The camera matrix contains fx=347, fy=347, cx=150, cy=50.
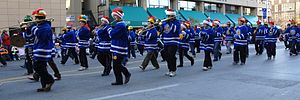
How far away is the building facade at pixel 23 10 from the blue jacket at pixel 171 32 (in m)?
16.8

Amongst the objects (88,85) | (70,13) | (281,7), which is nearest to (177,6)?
(70,13)

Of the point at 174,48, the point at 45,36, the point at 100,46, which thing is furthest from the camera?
the point at 100,46

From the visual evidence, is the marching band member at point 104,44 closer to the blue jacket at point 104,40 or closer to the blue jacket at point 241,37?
the blue jacket at point 104,40

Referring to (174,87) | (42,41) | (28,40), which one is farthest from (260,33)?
(42,41)

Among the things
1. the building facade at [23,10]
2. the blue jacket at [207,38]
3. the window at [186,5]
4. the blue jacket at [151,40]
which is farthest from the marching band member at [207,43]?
the window at [186,5]

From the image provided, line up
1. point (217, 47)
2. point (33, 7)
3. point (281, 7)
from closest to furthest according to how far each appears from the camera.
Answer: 1. point (217, 47)
2. point (33, 7)
3. point (281, 7)

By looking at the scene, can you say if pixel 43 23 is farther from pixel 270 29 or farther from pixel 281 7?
pixel 281 7

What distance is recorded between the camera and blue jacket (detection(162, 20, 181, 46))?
31.8 ft

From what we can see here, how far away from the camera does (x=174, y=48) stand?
9695mm

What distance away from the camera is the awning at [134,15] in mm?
30380

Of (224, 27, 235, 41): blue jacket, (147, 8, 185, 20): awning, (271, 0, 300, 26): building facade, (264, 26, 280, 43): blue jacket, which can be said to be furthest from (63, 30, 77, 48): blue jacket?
(271, 0, 300, 26): building facade

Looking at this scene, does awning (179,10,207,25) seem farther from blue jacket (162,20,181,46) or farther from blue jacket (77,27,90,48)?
blue jacket (162,20,181,46)

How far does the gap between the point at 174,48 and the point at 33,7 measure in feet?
63.2

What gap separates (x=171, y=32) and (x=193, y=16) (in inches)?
1131
